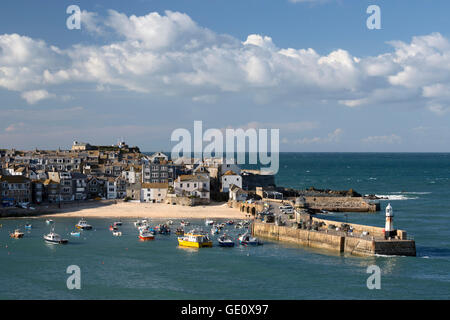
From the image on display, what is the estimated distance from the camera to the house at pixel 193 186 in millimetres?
109812

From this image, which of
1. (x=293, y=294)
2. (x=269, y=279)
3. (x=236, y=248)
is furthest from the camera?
(x=236, y=248)

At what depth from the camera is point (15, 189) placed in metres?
103

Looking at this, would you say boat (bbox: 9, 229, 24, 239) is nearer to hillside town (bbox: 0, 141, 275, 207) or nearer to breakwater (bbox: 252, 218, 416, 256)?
hillside town (bbox: 0, 141, 275, 207)

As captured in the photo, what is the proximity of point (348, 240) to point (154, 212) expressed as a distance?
1782 inches

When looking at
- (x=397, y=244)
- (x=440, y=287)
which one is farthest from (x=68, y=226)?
(x=440, y=287)

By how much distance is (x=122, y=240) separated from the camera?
7094cm

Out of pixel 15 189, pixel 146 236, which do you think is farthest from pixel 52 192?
pixel 146 236

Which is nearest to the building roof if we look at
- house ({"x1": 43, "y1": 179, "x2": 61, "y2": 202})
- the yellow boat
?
house ({"x1": 43, "y1": 179, "x2": 61, "y2": 202})

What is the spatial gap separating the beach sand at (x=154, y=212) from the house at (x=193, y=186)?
5.13 m

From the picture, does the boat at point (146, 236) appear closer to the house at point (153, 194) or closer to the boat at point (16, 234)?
the boat at point (16, 234)

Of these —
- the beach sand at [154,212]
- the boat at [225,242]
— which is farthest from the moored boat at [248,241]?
the beach sand at [154,212]

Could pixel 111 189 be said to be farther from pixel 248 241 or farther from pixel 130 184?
pixel 248 241
